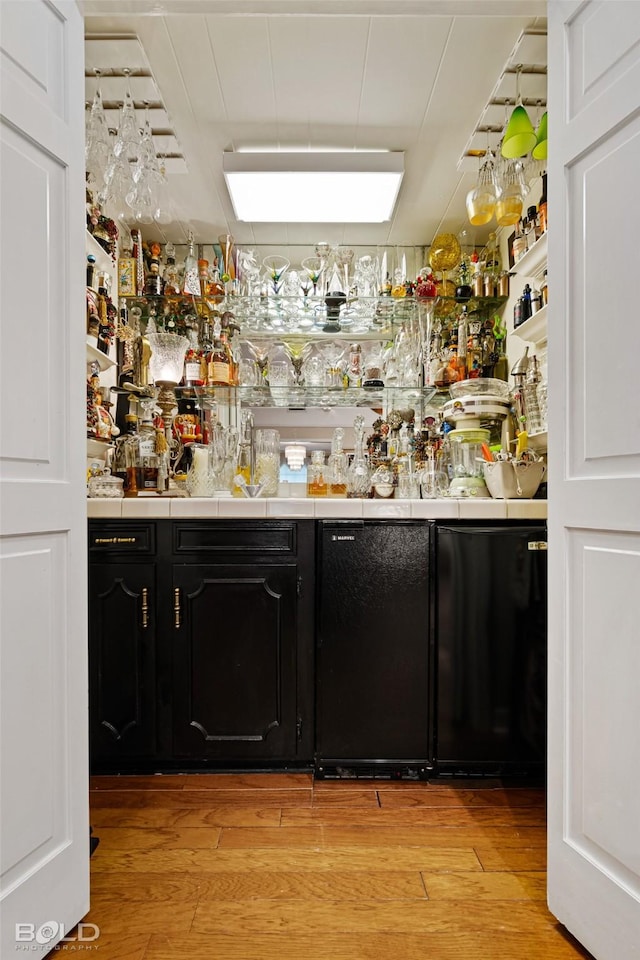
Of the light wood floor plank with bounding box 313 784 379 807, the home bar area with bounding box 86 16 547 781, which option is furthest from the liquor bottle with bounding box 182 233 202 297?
the light wood floor plank with bounding box 313 784 379 807

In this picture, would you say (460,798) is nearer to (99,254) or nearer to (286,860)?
(286,860)

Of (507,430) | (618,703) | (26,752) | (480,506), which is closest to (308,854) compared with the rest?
(26,752)

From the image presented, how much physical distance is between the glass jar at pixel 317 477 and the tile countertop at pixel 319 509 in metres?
0.46

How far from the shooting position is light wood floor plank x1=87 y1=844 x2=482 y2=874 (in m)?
1.41

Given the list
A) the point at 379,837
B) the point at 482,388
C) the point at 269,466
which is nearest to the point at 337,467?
→ the point at 269,466

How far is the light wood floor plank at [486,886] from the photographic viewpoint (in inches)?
51.6

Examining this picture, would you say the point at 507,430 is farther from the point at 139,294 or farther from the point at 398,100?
the point at 139,294

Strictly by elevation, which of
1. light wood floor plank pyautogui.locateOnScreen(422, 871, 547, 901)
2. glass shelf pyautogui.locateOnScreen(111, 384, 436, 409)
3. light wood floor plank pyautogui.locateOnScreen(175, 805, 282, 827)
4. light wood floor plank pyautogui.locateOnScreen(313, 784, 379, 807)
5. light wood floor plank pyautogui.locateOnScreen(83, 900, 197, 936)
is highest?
glass shelf pyautogui.locateOnScreen(111, 384, 436, 409)

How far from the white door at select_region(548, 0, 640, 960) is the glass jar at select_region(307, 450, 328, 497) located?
118cm

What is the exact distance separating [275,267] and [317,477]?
4.03 ft

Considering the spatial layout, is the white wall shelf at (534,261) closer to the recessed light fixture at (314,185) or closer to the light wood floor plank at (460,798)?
the recessed light fixture at (314,185)

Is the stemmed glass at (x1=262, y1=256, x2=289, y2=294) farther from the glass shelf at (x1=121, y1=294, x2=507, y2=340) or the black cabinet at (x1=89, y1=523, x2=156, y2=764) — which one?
the black cabinet at (x1=89, y1=523, x2=156, y2=764)

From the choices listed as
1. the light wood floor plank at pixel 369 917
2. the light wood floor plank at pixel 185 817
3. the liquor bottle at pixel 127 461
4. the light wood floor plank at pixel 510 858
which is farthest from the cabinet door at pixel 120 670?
the light wood floor plank at pixel 510 858

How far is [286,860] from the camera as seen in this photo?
56.4 inches
